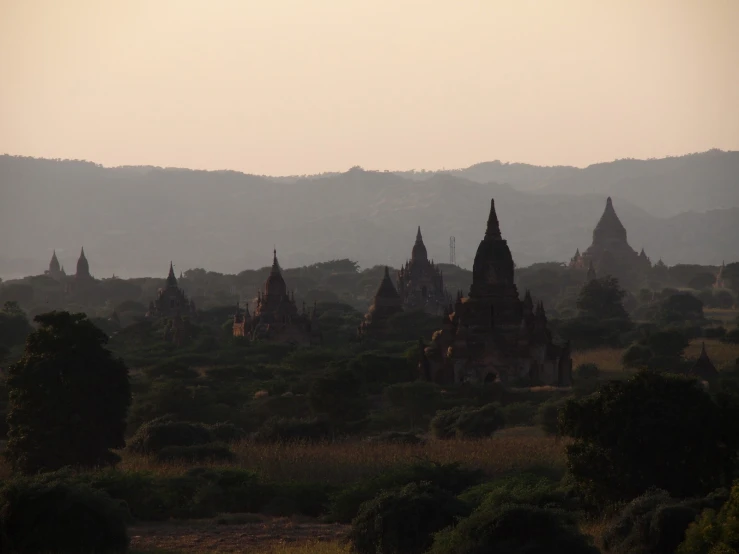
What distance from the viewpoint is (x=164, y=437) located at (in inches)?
1656

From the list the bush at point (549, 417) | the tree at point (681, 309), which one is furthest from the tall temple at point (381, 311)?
the bush at point (549, 417)

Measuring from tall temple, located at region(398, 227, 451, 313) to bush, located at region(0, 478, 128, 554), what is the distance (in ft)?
261

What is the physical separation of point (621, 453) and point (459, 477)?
4181mm

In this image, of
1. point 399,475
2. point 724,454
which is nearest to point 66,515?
point 399,475

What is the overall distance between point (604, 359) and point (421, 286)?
115 ft

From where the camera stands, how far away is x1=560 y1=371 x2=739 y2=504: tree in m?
29.8

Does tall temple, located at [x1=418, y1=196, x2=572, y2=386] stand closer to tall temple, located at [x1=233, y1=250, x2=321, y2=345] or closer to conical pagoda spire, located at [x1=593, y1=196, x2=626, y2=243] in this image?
tall temple, located at [x1=233, y1=250, x2=321, y2=345]

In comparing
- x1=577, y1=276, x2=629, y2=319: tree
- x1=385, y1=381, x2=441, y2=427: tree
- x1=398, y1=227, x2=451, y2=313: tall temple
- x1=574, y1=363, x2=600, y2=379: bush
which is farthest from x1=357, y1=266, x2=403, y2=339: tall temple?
x1=385, y1=381, x2=441, y2=427: tree

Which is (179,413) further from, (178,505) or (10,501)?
(10,501)

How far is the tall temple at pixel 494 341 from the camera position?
62.2m

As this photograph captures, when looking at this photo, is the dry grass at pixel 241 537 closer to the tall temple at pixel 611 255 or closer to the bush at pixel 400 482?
the bush at pixel 400 482

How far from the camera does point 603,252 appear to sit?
533 feet

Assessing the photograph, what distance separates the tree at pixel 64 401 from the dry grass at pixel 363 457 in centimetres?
127

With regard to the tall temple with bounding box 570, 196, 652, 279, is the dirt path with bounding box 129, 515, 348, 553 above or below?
below
